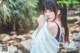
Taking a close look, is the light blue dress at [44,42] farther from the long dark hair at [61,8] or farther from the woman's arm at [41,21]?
the long dark hair at [61,8]

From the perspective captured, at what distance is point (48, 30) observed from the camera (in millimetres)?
1822

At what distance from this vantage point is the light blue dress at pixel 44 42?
1815mm

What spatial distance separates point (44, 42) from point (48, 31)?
12cm

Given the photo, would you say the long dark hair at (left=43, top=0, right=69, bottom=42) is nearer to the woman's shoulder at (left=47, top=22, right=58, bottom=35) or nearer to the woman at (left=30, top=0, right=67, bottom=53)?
the woman at (left=30, top=0, right=67, bottom=53)

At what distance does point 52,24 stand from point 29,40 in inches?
11.8

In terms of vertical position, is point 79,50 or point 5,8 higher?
point 5,8

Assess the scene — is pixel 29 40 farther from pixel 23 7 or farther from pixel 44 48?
pixel 23 7

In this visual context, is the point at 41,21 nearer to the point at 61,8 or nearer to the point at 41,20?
the point at 41,20

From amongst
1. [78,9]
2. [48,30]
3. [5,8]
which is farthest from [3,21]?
[78,9]

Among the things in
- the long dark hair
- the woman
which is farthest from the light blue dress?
the long dark hair

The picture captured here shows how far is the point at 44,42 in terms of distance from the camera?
1.82 meters

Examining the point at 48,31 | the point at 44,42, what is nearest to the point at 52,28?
the point at 48,31

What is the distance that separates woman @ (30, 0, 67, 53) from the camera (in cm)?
182

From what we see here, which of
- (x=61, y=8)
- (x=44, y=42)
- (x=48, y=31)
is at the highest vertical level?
(x=61, y=8)
